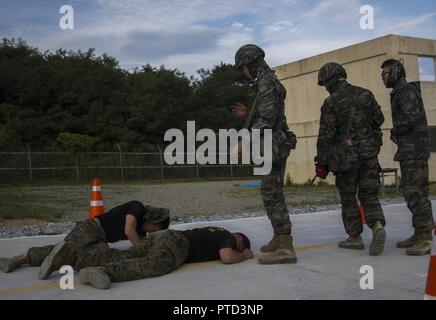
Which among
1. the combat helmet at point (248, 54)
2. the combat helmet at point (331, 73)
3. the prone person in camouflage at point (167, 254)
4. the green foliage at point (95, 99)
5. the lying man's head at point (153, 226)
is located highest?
the green foliage at point (95, 99)

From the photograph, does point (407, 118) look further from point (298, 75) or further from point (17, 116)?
point (17, 116)

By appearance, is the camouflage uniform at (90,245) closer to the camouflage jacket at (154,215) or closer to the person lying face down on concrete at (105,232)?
the person lying face down on concrete at (105,232)

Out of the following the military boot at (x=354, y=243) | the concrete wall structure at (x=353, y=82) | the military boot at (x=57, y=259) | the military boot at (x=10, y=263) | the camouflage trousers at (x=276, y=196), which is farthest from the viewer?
the concrete wall structure at (x=353, y=82)

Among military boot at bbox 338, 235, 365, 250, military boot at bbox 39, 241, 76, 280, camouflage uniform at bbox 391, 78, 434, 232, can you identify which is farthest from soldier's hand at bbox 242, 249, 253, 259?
camouflage uniform at bbox 391, 78, 434, 232

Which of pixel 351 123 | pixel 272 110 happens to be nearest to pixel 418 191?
pixel 351 123

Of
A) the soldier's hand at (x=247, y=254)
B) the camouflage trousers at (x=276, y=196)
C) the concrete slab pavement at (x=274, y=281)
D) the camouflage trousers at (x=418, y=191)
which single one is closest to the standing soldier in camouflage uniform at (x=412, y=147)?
the camouflage trousers at (x=418, y=191)

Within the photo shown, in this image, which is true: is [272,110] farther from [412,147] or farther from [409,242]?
[409,242]

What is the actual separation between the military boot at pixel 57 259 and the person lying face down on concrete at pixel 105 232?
2 centimetres

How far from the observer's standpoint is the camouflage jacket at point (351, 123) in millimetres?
5098

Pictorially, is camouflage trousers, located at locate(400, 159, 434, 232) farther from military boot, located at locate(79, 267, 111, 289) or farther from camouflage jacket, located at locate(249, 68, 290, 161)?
military boot, located at locate(79, 267, 111, 289)

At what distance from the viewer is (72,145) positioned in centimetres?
3416

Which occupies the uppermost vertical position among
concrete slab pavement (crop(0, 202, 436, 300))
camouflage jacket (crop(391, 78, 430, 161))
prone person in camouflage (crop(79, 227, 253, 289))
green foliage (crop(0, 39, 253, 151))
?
green foliage (crop(0, 39, 253, 151))

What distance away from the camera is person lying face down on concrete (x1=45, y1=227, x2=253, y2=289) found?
12.9 feet
